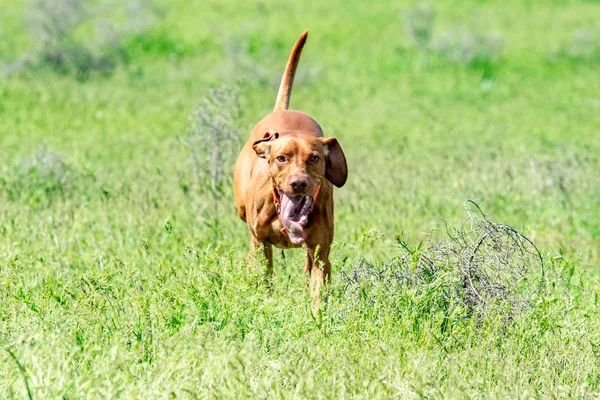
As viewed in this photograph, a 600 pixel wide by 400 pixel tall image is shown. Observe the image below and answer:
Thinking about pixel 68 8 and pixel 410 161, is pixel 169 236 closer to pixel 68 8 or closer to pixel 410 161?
pixel 410 161

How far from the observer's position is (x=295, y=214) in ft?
18.1

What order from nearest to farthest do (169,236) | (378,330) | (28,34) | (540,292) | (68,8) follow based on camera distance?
1. (378,330)
2. (540,292)
3. (169,236)
4. (68,8)
5. (28,34)

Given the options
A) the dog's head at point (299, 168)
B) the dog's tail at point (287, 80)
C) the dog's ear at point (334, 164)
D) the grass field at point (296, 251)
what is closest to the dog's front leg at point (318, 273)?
the grass field at point (296, 251)

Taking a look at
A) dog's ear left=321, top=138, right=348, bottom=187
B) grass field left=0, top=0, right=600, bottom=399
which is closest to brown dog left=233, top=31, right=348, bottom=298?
dog's ear left=321, top=138, right=348, bottom=187

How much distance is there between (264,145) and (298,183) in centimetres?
51

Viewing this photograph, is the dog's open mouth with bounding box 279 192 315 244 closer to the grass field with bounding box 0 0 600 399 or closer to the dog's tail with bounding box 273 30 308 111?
the grass field with bounding box 0 0 600 399

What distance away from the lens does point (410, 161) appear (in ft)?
35.5

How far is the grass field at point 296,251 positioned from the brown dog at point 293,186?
221 mm

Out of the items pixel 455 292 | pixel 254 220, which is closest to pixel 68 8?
pixel 254 220

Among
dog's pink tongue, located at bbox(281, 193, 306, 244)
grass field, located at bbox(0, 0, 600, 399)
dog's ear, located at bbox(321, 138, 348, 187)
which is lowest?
grass field, located at bbox(0, 0, 600, 399)

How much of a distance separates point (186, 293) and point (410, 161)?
19.9 feet

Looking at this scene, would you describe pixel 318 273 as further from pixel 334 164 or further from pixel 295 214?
pixel 334 164

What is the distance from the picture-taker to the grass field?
4.35 meters

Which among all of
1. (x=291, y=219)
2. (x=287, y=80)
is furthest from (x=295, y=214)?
(x=287, y=80)
